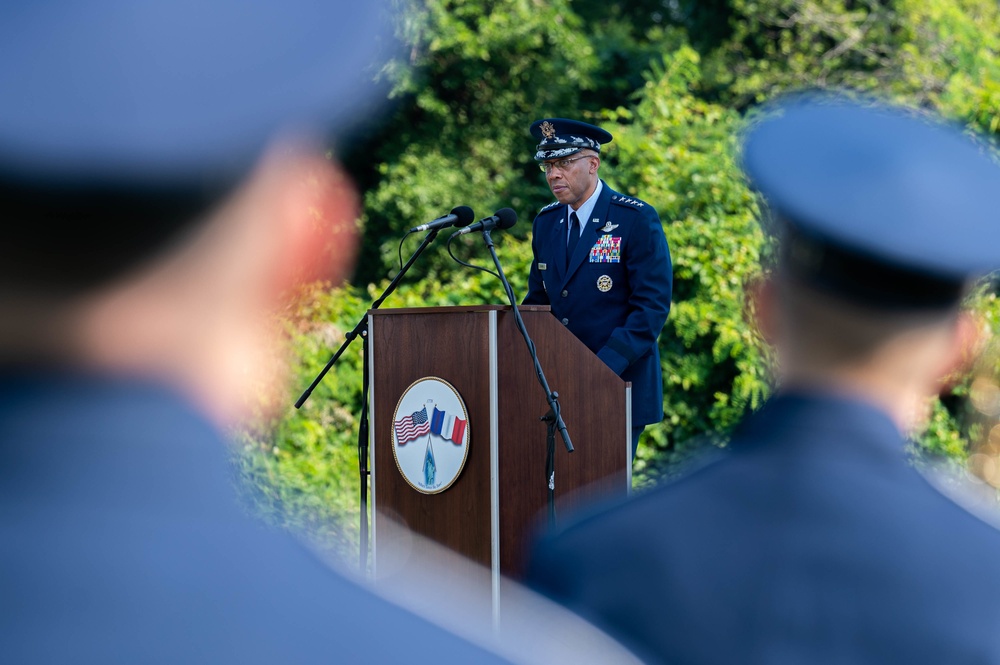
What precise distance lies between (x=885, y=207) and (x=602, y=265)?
2.92 metres

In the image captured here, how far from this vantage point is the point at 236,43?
0.68m

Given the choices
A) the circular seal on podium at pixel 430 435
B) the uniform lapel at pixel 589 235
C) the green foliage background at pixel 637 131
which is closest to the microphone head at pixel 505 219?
Answer: the uniform lapel at pixel 589 235

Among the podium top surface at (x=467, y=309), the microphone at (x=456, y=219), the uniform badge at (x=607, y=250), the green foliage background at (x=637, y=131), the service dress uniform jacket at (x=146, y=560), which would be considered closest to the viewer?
the service dress uniform jacket at (x=146, y=560)

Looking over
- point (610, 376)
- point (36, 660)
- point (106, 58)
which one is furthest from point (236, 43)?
point (610, 376)

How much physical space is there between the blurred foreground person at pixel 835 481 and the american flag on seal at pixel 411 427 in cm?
252

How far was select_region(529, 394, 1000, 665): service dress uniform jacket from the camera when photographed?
3.62 ft

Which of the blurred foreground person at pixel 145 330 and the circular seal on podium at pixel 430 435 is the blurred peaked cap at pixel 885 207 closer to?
the blurred foreground person at pixel 145 330

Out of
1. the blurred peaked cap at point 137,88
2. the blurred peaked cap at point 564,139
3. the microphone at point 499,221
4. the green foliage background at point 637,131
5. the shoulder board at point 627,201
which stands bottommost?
the green foliage background at point 637,131

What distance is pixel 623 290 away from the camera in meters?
4.12

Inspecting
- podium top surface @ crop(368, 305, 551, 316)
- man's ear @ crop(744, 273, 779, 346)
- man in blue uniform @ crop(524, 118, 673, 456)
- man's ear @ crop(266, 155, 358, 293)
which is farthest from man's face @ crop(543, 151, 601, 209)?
man's ear @ crop(266, 155, 358, 293)

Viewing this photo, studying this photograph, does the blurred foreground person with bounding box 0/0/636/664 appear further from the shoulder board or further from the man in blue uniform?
the shoulder board

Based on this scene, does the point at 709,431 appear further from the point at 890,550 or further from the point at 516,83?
the point at 516,83

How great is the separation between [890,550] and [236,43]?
79 cm

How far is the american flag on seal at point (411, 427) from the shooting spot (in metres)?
3.77
